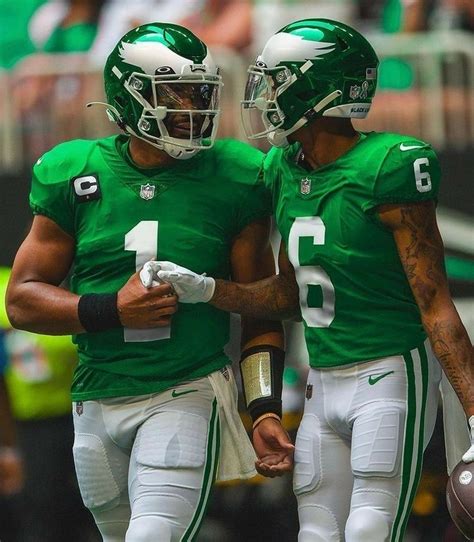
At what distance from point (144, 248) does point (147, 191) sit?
5.8 inches

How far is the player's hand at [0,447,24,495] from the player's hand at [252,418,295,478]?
8.14 feet

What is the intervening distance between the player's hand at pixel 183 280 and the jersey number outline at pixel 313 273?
21 centimetres

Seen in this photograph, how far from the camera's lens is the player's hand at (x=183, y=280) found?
3768mm

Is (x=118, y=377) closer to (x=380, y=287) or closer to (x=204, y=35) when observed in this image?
(x=380, y=287)

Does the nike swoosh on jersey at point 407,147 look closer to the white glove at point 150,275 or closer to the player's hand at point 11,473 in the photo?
the white glove at point 150,275

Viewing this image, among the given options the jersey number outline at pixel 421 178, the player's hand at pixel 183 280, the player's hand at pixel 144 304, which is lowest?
the player's hand at pixel 144 304

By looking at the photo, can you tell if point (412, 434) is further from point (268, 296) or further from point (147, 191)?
point (147, 191)

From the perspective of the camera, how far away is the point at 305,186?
3852mm

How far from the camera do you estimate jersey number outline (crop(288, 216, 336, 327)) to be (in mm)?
3811

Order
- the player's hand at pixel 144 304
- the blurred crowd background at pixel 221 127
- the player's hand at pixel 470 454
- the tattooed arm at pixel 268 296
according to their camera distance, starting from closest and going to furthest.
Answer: the player's hand at pixel 470 454 < the player's hand at pixel 144 304 < the tattooed arm at pixel 268 296 < the blurred crowd background at pixel 221 127

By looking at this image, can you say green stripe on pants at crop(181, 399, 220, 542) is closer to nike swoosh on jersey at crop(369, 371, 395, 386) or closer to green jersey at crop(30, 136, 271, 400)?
green jersey at crop(30, 136, 271, 400)

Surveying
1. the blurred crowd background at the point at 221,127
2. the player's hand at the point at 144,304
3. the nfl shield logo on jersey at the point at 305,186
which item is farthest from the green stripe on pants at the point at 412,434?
the blurred crowd background at the point at 221,127

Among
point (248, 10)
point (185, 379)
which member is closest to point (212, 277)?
point (185, 379)

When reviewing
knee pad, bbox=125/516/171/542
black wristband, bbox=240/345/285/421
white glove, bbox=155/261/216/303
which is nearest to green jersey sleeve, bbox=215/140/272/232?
white glove, bbox=155/261/216/303
